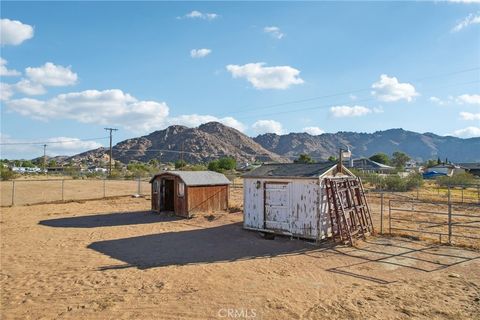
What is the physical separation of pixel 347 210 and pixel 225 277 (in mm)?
6205

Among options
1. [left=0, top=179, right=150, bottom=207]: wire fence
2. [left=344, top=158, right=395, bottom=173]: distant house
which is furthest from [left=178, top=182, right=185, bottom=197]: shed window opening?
[left=344, top=158, right=395, bottom=173]: distant house

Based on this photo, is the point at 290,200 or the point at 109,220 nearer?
the point at 290,200

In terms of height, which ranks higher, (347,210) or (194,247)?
(347,210)

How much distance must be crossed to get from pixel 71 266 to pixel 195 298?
4655mm

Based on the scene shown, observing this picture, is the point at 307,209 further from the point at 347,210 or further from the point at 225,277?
the point at 225,277

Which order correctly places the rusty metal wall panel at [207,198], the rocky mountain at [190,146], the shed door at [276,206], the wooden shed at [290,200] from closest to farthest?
the wooden shed at [290,200]
the shed door at [276,206]
the rusty metal wall panel at [207,198]
the rocky mountain at [190,146]

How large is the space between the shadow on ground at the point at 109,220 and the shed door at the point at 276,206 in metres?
6.81

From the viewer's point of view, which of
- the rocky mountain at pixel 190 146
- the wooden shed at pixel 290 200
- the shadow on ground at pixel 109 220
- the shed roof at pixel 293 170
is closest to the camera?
the wooden shed at pixel 290 200

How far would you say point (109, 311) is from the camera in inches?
290

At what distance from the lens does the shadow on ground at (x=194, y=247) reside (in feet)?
37.6

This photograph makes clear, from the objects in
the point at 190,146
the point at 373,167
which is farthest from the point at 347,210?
the point at 190,146

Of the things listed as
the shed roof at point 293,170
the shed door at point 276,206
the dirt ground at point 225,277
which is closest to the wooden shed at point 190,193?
the dirt ground at point 225,277

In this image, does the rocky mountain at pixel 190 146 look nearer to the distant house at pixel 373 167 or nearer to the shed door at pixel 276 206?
the distant house at pixel 373 167

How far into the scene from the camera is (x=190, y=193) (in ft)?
65.8
